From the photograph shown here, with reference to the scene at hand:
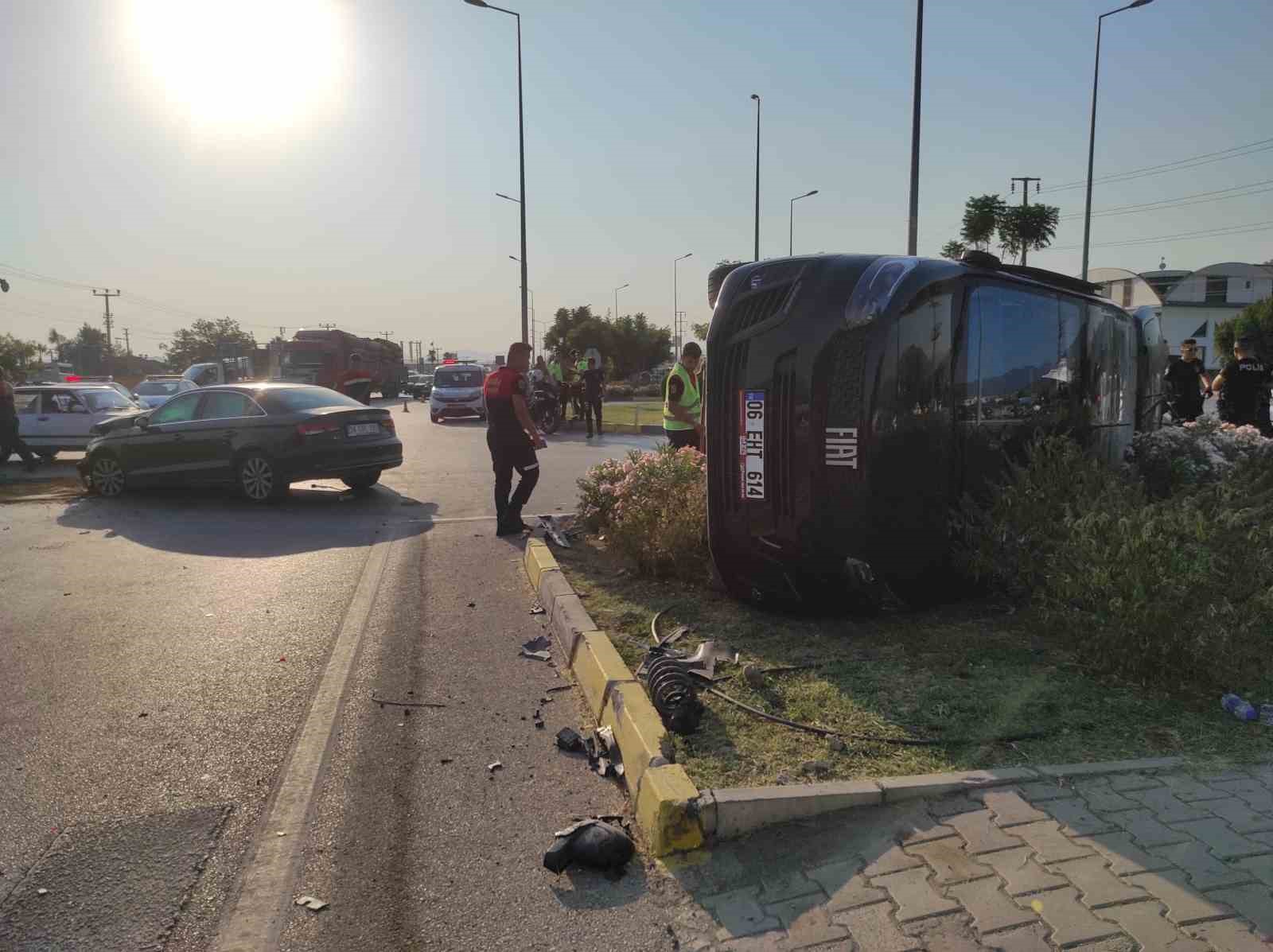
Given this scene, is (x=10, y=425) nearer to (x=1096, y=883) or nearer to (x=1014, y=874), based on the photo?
(x=1014, y=874)

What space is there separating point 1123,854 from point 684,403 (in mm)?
6810

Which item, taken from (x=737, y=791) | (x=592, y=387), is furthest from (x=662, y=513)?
(x=592, y=387)

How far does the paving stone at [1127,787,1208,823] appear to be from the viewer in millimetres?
3105

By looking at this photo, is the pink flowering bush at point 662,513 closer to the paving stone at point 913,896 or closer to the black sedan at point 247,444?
the paving stone at point 913,896

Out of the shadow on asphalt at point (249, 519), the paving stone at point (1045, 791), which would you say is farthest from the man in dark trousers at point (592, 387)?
the paving stone at point (1045, 791)

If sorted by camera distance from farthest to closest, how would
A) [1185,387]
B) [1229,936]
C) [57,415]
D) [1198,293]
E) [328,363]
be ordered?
[1198,293]
[328,363]
[57,415]
[1185,387]
[1229,936]

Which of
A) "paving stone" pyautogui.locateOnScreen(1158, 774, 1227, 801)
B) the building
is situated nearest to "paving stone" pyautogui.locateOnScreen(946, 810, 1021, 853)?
"paving stone" pyautogui.locateOnScreen(1158, 774, 1227, 801)

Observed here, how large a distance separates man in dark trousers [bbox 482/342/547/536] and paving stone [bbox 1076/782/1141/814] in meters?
6.15

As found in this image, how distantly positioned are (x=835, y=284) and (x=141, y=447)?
10143 millimetres

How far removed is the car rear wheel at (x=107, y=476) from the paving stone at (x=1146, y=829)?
1215 centimetres

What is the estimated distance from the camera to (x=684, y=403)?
937 cm

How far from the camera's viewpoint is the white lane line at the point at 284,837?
2816mm

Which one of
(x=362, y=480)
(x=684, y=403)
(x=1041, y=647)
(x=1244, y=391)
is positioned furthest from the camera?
(x=362, y=480)

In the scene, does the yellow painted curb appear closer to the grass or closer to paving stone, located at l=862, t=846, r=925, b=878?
the grass
